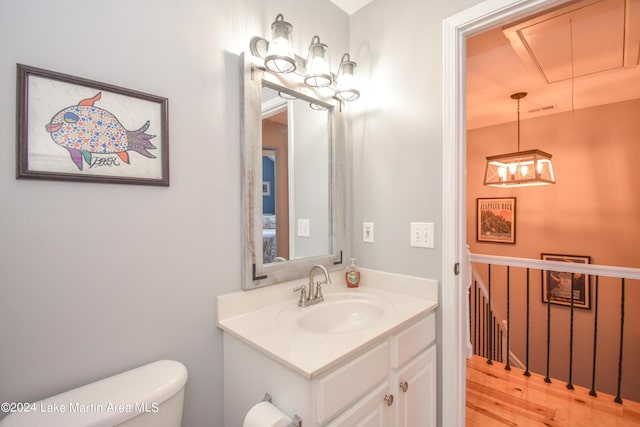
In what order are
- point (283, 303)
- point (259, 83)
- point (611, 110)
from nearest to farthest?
Result: point (259, 83)
point (283, 303)
point (611, 110)

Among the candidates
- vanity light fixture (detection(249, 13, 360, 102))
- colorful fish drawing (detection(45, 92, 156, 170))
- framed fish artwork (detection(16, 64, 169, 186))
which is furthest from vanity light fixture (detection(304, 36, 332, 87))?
colorful fish drawing (detection(45, 92, 156, 170))

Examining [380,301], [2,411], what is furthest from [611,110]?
[2,411]

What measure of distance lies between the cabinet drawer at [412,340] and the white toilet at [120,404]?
0.77m

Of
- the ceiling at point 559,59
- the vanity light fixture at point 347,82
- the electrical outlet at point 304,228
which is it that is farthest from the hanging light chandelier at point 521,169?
the electrical outlet at point 304,228

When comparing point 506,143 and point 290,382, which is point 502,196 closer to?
point 506,143

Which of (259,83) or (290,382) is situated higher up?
(259,83)

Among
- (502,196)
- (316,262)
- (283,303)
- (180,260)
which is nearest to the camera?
(180,260)

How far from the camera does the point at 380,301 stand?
146 cm

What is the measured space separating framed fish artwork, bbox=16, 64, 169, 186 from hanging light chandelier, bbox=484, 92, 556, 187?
2.74 meters

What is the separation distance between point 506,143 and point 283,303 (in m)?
4.01

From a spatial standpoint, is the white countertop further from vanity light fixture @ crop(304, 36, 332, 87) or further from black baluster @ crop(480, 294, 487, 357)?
black baluster @ crop(480, 294, 487, 357)

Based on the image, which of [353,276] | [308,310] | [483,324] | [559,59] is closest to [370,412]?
[308,310]

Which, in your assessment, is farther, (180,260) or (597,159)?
(597,159)

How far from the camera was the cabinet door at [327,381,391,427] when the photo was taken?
3.17 feet
